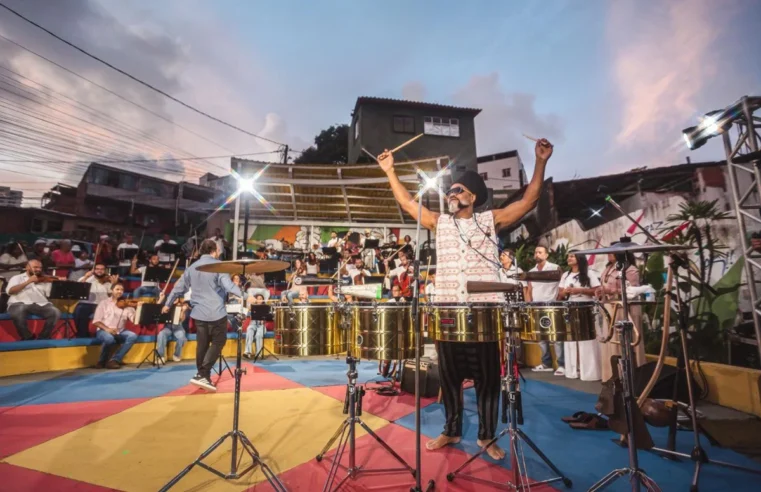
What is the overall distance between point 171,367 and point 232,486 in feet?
20.3

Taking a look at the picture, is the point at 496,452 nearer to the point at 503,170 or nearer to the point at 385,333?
the point at 385,333

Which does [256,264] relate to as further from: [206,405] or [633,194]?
[633,194]

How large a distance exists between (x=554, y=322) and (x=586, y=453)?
1591 millimetres

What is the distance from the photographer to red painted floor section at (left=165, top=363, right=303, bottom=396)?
568cm

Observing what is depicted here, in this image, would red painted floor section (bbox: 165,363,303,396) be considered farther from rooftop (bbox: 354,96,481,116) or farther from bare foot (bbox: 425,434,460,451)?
rooftop (bbox: 354,96,481,116)

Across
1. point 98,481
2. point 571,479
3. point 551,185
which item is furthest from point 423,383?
point 551,185

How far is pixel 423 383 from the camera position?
5199mm

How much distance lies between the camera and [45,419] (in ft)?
13.9

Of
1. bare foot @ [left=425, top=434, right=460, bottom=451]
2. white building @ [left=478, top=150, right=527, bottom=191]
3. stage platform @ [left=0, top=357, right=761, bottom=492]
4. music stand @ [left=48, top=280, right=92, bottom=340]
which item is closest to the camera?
stage platform @ [left=0, top=357, right=761, bottom=492]

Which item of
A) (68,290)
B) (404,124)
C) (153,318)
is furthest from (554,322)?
(404,124)

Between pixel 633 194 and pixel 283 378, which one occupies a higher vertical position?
pixel 633 194

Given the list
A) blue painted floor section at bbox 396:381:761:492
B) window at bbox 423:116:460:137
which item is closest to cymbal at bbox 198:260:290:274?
blue painted floor section at bbox 396:381:761:492

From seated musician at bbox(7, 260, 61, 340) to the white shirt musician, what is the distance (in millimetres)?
8463

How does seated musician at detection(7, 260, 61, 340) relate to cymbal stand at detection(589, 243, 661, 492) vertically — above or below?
above
